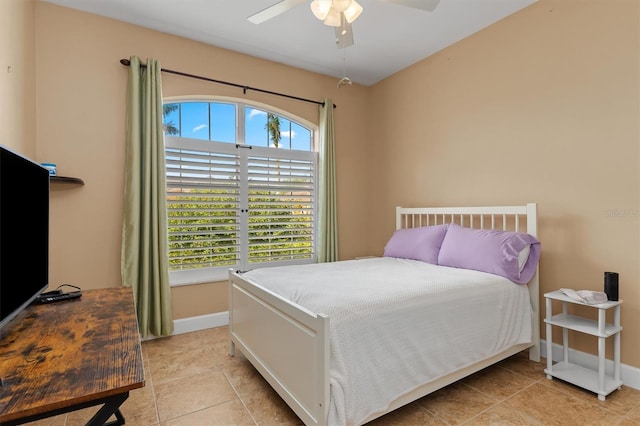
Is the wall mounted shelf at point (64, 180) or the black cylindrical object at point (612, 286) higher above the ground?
the wall mounted shelf at point (64, 180)

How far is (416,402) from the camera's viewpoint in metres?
2.00

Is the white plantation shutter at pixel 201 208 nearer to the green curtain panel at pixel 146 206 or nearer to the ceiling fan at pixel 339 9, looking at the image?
the green curtain panel at pixel 146 206

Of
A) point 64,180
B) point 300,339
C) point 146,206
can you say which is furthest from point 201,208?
point 300,339

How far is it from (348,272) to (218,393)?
117 cm

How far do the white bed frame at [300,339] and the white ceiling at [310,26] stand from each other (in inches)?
64.6

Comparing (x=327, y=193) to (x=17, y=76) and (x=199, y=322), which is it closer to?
(x=199, y=322)

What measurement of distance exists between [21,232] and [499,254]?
274cm

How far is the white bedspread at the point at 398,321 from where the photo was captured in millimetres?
1555

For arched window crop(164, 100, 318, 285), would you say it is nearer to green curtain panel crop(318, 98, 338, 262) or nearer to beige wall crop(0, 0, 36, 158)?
green curtain panel crop(318, 98, 338, 262)

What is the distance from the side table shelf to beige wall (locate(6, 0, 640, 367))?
19 cm

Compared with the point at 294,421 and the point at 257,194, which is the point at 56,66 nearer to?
the point at 257,194

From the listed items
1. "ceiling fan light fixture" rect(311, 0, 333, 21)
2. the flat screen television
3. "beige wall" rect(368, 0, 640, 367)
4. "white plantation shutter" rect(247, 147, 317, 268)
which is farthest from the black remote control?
"beige wall" rect(368, 0, 640, 367)

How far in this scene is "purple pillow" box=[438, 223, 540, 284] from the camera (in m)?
2.38

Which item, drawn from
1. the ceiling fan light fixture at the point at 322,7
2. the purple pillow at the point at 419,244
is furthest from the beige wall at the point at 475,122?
the ceiling fan light fixture at the point at 322,7
